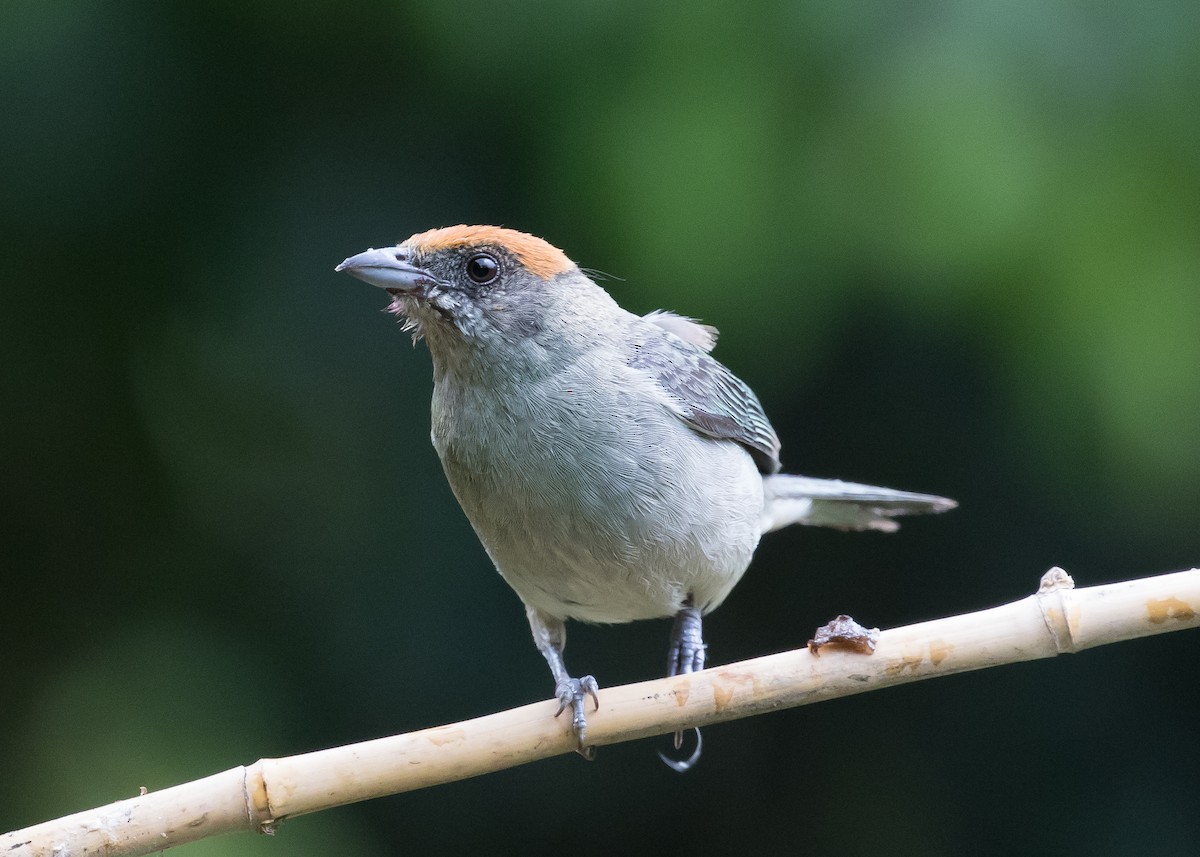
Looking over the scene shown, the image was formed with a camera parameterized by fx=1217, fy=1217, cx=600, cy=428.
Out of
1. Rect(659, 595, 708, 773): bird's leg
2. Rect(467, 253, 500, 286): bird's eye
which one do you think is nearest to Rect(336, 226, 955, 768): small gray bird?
Rect(467, 253, 500, 286): bird's eye

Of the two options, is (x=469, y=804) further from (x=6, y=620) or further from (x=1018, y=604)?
(x=1018, y=604)

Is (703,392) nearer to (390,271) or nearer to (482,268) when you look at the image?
(482,268)

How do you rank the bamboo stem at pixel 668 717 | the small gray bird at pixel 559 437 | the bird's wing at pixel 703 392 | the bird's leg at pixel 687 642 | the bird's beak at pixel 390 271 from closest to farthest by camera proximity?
the bamboo stem at pixel 668 717
the bird's beak at pixel 390 271
the small gray bird at pixel 559 437
the bird's wing at pixel 703 392
the bird's leg at pixel 687 642

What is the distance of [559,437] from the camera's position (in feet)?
9.86

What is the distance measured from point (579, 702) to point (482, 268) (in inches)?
42.8

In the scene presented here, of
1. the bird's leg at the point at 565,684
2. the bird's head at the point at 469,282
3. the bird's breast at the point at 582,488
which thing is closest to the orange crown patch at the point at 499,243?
the bird's head at the point at 469,282

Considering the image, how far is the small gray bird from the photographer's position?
300 centimetres

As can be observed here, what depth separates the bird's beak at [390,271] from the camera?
9.46 feet

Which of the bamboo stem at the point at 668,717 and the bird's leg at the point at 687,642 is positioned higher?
the bird's leg at the point at 687,642

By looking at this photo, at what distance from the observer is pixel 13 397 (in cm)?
430

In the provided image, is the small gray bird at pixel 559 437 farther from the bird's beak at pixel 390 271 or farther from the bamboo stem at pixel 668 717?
the bamboo stem at pixel 668 717

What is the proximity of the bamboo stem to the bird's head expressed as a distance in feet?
3.27

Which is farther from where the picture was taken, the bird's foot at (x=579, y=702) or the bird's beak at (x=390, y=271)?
the bird's beak at (x=390, y=271)

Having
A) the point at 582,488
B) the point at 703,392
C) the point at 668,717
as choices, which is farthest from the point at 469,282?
the point at 668,717
